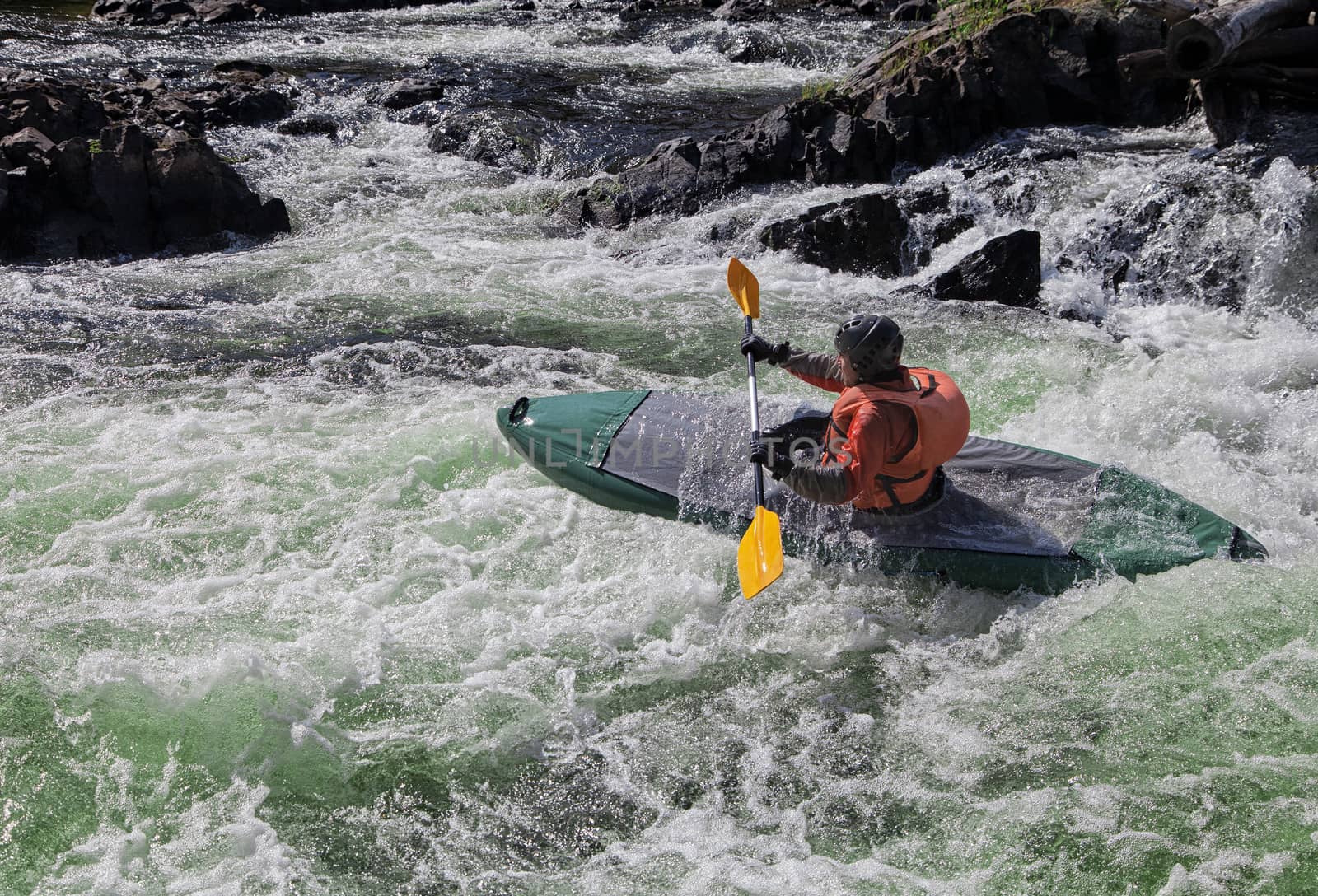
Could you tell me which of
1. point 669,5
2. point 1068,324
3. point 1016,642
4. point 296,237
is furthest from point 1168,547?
point 669,5

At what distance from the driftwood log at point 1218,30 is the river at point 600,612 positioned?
0.69m

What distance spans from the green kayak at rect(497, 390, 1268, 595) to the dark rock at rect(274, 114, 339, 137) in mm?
7393

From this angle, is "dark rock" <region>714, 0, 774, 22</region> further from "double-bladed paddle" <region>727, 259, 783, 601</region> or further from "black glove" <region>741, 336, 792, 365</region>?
"double-bladed paddle" <region>727, 259, 783, 601</region>

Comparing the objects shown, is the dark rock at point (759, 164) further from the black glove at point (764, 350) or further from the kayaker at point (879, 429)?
the kayaker at point (879, 429)

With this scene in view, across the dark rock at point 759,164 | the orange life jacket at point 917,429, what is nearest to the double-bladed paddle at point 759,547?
the orange life jacket at point 917,429

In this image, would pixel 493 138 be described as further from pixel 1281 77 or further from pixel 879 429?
pixel 879 429

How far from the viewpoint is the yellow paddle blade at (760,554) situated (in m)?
3.86

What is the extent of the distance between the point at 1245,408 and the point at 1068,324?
1.51 meters

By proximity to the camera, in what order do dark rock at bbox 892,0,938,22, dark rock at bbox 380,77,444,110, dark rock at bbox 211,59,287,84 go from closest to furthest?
dark rock at bbox 380,77,444,110 < dark rock at bbox 211,59,287,84 < dark rock at bbox 892,0,938,22

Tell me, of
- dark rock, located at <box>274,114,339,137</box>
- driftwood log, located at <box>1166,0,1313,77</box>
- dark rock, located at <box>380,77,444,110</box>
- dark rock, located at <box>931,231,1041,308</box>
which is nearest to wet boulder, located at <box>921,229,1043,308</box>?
dark rock, located at <box>931,231,1041,308</box>

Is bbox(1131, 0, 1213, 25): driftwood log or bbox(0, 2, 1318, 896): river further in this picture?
bbox(1131, 0, 1213, 25): driftwood log

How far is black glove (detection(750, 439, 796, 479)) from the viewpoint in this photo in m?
4.01

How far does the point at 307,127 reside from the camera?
36.9 ft

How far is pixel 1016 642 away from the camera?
4023 mm
